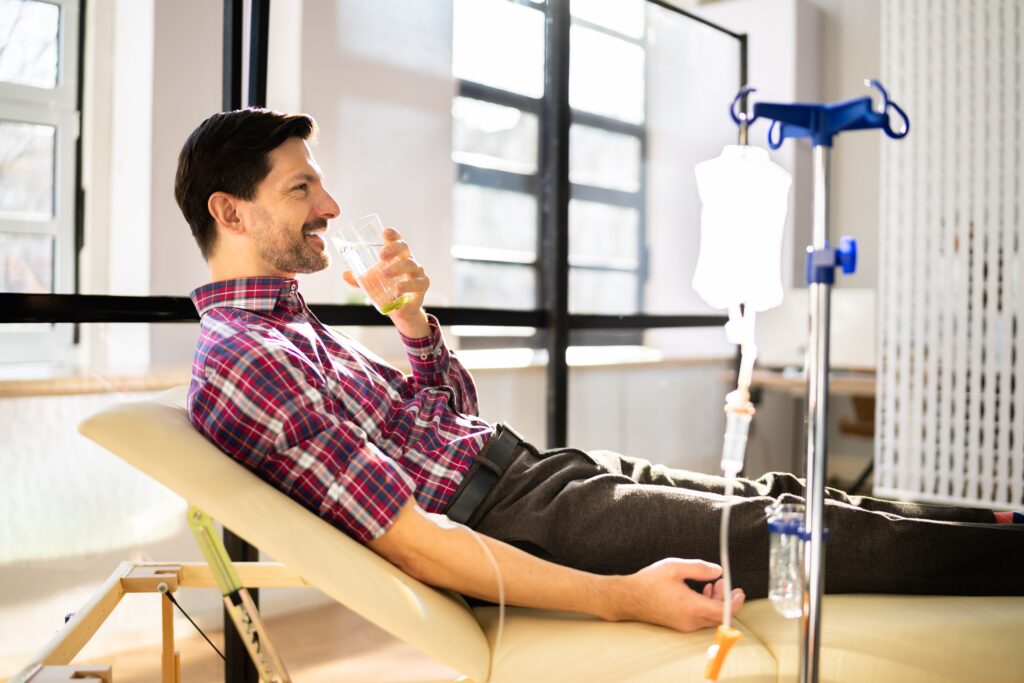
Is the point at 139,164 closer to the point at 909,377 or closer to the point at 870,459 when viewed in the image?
the point at 909,377

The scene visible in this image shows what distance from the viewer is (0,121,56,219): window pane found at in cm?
188

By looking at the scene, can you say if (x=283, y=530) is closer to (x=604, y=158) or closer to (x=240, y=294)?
(x=240, y=294)

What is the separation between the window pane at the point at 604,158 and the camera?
11.3ft

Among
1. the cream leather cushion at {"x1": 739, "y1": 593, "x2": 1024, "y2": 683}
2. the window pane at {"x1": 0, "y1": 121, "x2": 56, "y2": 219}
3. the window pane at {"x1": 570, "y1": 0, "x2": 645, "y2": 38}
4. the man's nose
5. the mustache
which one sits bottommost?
the cream leather cushion at {"x1": 739, "y1": 593, "x2": 1024, "y2": 683}

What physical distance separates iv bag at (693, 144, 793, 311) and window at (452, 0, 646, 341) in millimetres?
1883

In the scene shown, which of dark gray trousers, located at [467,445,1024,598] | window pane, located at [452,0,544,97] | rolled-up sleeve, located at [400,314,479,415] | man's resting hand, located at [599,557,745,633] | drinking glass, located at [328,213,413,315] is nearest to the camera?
man's resting hand, located at [599,557,745,633]

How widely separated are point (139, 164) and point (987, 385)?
3.20 m

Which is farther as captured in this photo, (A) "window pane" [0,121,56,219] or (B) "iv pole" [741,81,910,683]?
(A) "window pane" [0,121,56,219]

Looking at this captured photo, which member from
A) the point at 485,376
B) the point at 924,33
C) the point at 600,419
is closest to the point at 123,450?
the point at 485,376

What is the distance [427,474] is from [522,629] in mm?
337

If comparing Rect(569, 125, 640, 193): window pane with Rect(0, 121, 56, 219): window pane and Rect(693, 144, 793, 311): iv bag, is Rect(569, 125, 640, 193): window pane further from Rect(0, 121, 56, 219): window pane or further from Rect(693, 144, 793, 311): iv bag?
Rect(693, 144, 793, 311): iv bag

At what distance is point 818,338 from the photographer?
38.9 inches

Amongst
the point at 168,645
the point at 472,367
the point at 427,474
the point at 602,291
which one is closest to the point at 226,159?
the point at 427,474

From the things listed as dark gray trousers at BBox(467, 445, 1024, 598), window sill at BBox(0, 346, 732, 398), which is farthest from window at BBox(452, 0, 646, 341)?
dark gray trousers at BBox(467, 445, 1024, 598)
